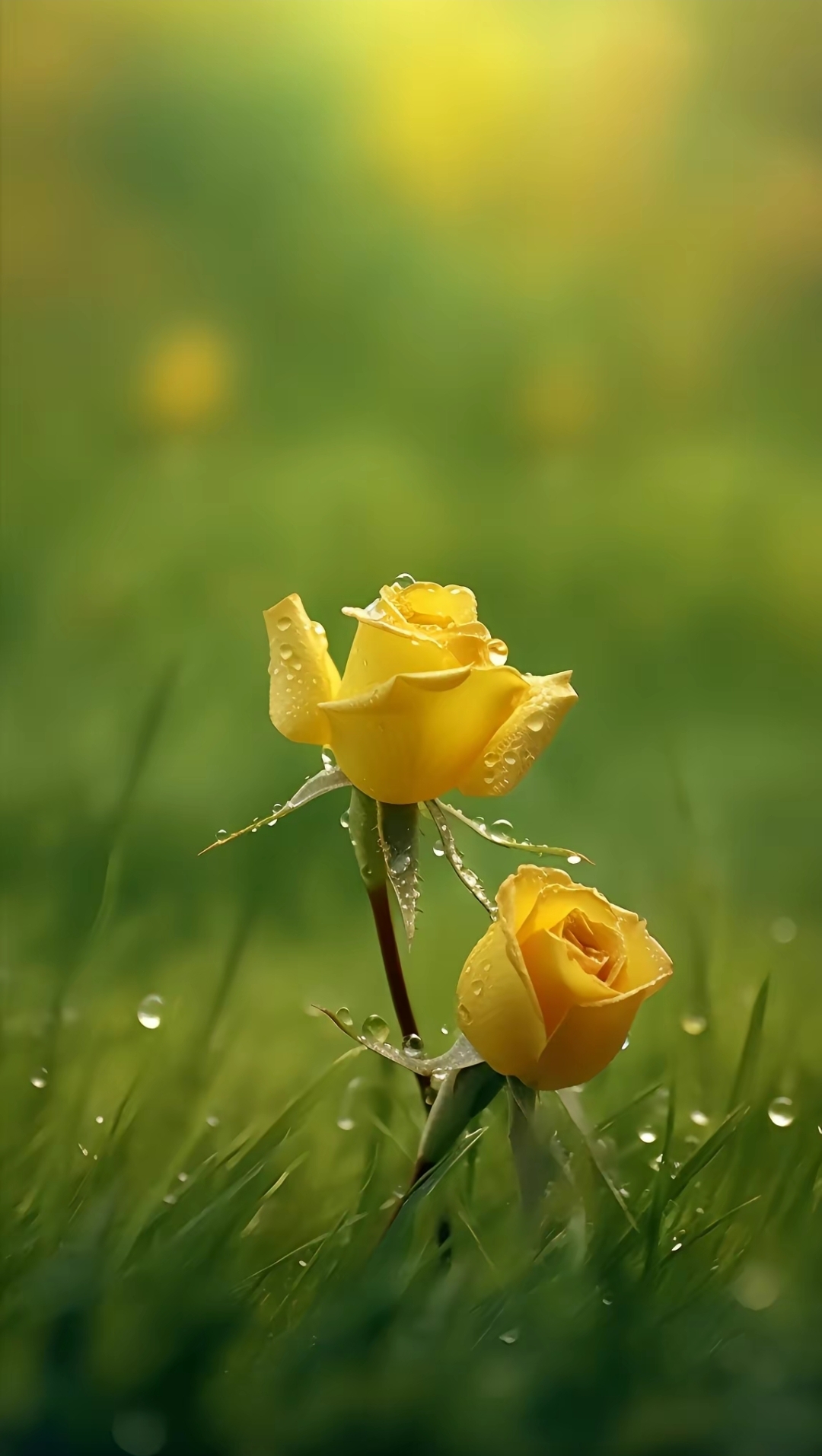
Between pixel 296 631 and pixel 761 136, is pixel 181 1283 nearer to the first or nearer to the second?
pixel 296 631

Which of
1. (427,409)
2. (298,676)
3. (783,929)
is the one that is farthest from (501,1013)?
(427,409)

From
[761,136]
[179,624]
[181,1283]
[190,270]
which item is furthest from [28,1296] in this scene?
[761,136]

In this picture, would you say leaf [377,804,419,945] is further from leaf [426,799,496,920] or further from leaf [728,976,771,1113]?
leaf [728,976,771,1113]

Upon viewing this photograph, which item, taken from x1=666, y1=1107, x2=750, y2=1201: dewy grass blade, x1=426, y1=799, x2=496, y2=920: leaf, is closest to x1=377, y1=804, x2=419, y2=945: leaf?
x1=426, y1=799, x2=496, y2=920: leaf

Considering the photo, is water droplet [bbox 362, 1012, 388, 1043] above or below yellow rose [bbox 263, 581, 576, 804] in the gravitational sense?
below

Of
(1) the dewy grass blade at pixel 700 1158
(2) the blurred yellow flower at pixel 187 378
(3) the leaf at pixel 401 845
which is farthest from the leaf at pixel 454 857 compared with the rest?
(2) the blurred yellow flower at pixel 187 378

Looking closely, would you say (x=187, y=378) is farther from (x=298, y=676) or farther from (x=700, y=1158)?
(x=700, y=1158)

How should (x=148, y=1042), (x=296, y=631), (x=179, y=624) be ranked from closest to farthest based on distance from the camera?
Answer: (x=296, y=631) < (x=148, y=1042) < (x=179, y=624)
